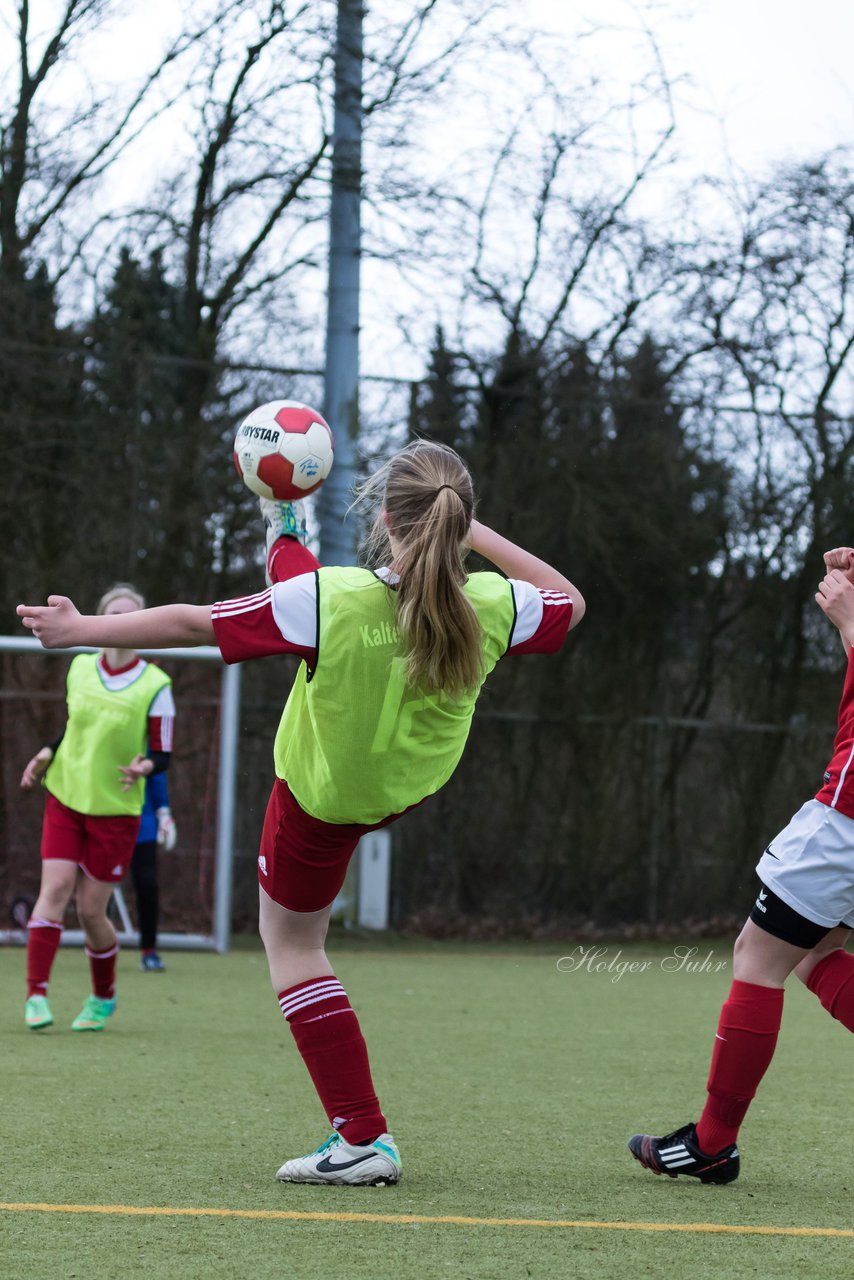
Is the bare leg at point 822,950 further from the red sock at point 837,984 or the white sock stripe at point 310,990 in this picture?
the white sock stripe at point 310,990

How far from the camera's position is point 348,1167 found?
375cm

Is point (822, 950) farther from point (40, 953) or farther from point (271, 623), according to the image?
point (40, 953)

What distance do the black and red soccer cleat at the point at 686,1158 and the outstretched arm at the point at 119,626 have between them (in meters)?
1.62

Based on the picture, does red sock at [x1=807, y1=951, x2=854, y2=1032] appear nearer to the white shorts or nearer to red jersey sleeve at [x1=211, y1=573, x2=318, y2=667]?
the white shorts

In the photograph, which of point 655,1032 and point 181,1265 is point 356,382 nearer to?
point 655,1032

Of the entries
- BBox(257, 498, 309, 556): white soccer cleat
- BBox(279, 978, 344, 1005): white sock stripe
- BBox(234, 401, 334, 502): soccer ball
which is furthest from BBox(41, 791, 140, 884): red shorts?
BBox(279, 978, 344, 1005): white sock stripe

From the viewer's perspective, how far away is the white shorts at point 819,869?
12.2 feet

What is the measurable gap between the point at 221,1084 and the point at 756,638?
8.57 metres

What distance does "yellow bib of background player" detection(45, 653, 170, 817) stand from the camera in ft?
22.3

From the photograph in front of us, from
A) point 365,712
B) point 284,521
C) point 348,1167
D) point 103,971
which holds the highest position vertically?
point 284,521

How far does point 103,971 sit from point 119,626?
380 cm

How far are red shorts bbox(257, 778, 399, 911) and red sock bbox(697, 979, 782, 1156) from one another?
942 millimetres

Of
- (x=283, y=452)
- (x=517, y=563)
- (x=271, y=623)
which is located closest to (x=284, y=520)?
(x=283, y=452)

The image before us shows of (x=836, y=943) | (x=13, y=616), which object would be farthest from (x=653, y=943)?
(x=836, y=943)
